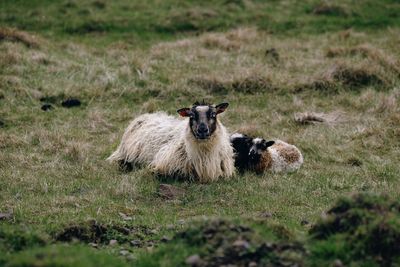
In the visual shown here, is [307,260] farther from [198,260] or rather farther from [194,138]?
[194,138]

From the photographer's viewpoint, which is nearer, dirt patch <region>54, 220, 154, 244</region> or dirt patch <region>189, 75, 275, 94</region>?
dirt patch <region>54, 220, 154, 244</region>

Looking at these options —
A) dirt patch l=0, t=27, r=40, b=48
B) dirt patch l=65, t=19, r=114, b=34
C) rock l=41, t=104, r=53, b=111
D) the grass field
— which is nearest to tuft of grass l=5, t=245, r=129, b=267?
the grass field

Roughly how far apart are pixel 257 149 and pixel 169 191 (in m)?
2.26

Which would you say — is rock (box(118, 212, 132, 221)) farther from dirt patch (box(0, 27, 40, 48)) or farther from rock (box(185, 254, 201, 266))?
dirt patch (box(0, 27, 40, 48))

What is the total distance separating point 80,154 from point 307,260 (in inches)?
251

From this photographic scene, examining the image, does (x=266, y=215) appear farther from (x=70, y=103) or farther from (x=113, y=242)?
(x=70, y=103)

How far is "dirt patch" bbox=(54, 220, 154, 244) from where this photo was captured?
7258mm

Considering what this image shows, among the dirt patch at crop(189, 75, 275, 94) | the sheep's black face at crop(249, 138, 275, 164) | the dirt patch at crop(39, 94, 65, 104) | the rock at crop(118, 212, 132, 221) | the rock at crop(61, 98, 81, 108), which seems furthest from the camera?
the dirt patch at crop(189, 75, 275, 94)

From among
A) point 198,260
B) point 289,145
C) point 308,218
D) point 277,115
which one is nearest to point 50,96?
point 277,115

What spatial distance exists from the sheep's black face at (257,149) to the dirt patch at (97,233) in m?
4.00

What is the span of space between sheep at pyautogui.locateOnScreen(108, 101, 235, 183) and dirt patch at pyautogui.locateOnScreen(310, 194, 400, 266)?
13.3ft

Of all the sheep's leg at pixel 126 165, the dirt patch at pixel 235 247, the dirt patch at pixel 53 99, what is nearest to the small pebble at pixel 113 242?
the dirt patch at pixel 235 247

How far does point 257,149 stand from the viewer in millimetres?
11367

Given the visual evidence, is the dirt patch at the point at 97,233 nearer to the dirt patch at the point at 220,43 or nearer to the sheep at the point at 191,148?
the sheep at the point at 191,148
